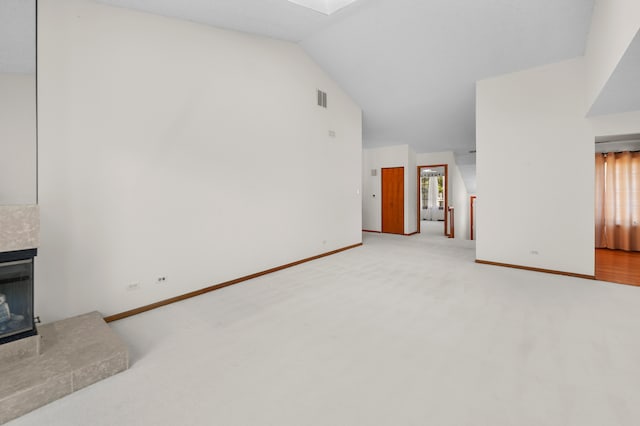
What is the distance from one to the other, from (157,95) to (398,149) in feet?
22.9

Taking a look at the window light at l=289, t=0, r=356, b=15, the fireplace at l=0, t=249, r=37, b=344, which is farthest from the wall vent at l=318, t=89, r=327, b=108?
the fireplace at l=0, t=249, r=37, b=344

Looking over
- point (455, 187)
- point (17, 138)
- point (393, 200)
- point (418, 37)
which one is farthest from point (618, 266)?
point (17, 138)

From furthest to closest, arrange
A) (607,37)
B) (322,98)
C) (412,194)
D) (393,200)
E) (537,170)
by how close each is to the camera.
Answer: (393,200), (412,194), (322,98), (537,170), (607,37)

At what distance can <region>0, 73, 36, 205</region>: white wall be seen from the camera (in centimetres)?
237

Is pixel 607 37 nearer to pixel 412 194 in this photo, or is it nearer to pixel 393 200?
pixel 412 194

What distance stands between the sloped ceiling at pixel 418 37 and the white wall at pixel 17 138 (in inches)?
51.3

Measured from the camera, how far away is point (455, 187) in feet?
31.2

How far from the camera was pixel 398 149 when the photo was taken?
8656 millimetres

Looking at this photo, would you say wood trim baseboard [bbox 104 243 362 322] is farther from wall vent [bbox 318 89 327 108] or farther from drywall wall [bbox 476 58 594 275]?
drywall wall [bbox 476 58 594 275]

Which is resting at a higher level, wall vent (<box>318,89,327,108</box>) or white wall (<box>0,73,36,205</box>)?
wall vent (<box>318,89,327,108</box>)

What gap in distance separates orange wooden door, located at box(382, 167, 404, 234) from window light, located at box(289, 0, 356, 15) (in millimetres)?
5379

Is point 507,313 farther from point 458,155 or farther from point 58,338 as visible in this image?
point 458,155

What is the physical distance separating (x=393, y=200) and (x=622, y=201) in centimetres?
511

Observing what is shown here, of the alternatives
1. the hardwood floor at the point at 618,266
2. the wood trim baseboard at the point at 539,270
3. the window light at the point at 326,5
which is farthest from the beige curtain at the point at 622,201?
the window light at the point at 326,5
